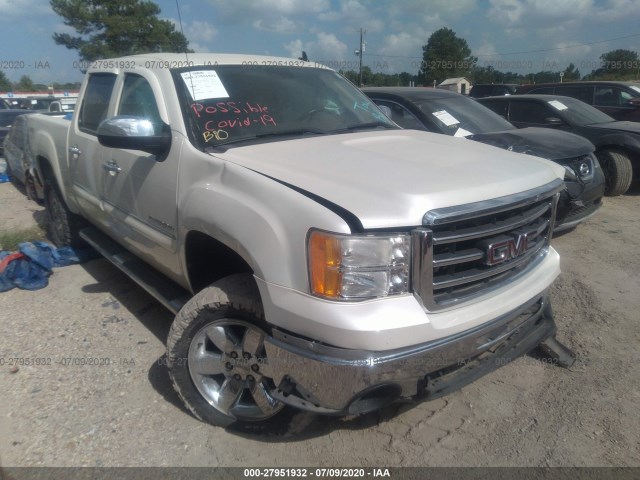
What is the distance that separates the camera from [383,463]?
255 cm

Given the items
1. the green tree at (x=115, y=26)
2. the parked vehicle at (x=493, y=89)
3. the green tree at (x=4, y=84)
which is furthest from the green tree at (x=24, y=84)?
the parked vehicle at (x=493, y=89)

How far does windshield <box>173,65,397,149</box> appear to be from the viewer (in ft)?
10.1

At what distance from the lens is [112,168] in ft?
11.9

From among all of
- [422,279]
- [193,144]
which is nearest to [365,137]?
[193,144]

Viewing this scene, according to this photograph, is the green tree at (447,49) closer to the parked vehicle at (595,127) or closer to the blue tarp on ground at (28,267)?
the parked vehicle at (595,127)

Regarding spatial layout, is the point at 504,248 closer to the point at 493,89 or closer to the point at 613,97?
the point at 613,97

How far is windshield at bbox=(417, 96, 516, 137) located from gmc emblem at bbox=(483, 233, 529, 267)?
12.1 ft

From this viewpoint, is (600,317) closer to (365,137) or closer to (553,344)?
(553,344)

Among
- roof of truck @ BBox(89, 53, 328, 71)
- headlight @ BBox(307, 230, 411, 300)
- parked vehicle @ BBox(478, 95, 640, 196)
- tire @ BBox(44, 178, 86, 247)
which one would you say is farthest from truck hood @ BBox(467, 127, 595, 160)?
tire @ BBox(44, 178, 86, 247)

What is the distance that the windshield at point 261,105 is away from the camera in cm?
307

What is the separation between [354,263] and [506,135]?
418 centimetres

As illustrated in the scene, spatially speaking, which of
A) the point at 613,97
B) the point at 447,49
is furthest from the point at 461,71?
the point at 613,97

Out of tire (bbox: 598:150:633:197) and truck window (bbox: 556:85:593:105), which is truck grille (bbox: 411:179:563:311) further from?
truck window (bbox: 556:85:593:105)

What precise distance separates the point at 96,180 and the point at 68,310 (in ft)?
3.68
